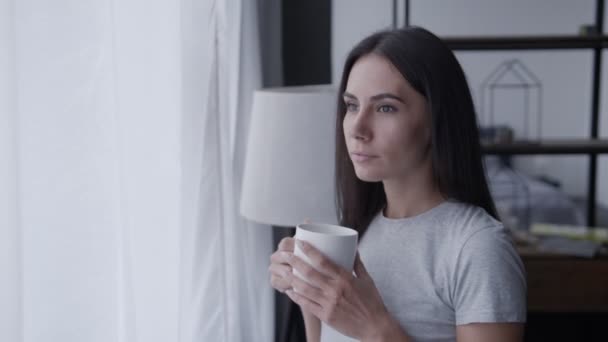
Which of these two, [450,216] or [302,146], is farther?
[302,146]

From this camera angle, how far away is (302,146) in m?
1.45

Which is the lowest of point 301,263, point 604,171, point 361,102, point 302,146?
point 604,171

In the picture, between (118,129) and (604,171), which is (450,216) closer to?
(118,129)

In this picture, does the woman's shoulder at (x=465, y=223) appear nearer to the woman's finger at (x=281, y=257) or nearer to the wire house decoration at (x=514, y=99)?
the woman's finger at (x=281, y=257)

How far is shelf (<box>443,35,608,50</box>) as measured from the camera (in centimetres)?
259

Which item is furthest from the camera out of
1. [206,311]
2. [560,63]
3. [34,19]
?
[560,63]

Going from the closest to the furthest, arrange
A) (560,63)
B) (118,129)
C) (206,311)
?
(118,129)
(206,311)
(560,63)

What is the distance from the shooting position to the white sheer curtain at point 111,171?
70cm

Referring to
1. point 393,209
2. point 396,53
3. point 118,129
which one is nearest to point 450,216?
point 393,209

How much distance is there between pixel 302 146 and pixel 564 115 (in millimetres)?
2632

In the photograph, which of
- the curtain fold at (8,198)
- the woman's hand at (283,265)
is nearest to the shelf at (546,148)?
the woman's hand at (283,265)

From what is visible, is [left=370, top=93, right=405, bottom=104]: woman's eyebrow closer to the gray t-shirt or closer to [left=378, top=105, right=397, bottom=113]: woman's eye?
[left=378, top=105, right=397, bottom=113]: woman's eye

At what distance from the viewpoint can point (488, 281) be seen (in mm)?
873

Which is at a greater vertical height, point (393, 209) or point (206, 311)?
point (393, 209)
